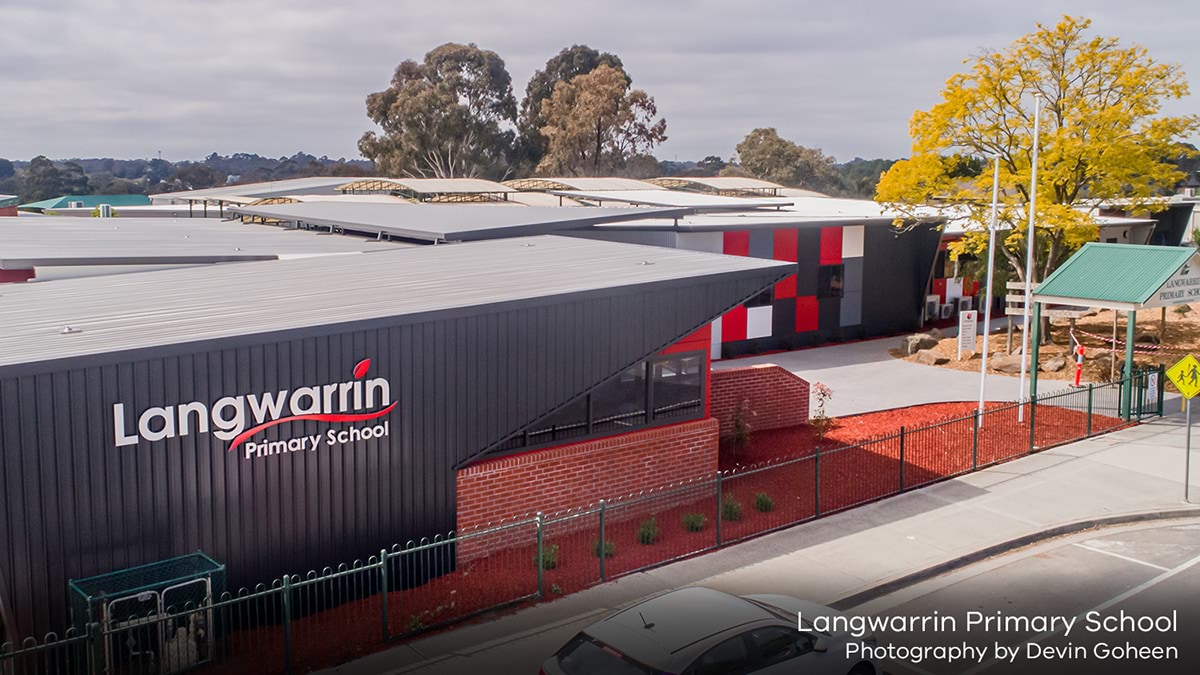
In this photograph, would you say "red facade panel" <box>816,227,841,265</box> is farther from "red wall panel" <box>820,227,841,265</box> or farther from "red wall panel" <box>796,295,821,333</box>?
"red wall panel" <box>796,295,821,333</box>

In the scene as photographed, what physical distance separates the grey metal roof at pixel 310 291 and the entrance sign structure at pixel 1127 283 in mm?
10330

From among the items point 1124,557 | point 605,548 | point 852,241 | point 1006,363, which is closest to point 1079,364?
point 1006,363

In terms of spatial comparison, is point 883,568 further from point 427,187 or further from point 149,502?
point 427,187

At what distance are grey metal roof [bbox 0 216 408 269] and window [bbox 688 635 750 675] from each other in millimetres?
15653

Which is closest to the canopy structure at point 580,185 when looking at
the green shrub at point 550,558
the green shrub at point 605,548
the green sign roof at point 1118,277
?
the green sign roof at point 1118,277

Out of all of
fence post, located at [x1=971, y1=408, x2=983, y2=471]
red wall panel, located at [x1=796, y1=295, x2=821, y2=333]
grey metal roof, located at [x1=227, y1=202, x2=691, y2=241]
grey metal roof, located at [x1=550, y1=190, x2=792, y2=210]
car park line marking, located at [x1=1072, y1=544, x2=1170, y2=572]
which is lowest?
car park line marking, located at [x1=1072, y1=544, x2=1170, y2=572]

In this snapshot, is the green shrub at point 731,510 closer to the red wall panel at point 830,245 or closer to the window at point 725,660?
the window at point 725,660

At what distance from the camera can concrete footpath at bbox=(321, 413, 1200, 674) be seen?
12719 millimetres

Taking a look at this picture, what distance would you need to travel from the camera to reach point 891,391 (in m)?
27.8

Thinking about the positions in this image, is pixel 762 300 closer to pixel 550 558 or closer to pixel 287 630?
pixel 550 558

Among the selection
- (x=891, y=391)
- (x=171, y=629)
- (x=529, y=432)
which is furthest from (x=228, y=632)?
(x=891, y=391)

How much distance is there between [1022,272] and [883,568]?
20.4 m

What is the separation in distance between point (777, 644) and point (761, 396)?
12591 millimetres

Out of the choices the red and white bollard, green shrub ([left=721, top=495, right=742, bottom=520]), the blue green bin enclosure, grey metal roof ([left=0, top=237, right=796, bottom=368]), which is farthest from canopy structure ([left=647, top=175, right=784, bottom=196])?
the blue green bin enclosure
